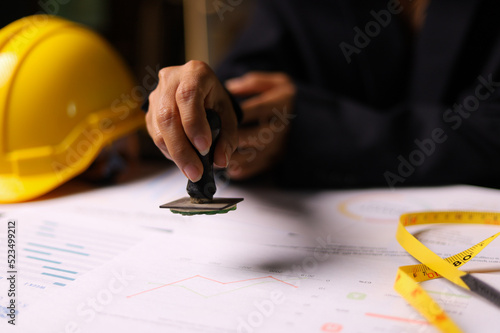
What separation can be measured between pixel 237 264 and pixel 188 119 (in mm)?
157

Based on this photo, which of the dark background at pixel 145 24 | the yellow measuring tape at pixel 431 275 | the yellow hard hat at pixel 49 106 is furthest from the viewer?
the dark background at pixel 145 24

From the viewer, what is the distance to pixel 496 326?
0.32 meters

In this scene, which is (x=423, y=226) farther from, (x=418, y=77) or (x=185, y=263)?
(x=418, y=77)

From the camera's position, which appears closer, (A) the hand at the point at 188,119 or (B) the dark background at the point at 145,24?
(A) the hand at the point at 188,119

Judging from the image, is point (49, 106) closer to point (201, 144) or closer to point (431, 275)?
point (201, 144)

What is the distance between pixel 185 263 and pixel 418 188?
1.46 feet

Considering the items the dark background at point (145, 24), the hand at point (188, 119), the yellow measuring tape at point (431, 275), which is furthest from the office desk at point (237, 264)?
the dark background at point (145, 24)

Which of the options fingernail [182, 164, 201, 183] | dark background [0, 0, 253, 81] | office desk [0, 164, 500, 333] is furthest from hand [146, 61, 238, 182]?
dark background [0, 0, 253, 81]

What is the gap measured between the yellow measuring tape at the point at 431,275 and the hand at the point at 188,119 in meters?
0.22

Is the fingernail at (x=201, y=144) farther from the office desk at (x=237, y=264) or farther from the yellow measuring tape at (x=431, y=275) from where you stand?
the yellow measuring tape at (x=431, y=275)

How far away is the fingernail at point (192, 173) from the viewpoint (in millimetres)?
422

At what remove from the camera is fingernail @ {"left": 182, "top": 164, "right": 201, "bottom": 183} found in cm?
42

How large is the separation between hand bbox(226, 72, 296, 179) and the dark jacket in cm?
2

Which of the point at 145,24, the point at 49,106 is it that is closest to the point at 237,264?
the point at 49,106
